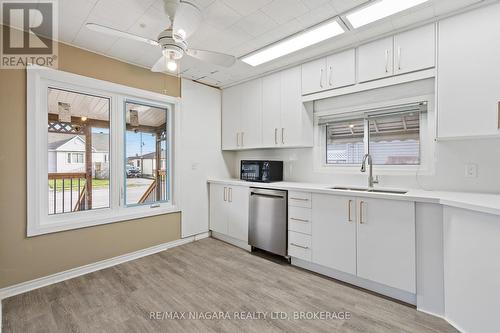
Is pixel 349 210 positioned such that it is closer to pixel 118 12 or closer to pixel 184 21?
pixel 184 21

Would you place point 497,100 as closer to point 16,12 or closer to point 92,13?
point 92,13

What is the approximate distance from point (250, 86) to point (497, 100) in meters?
2.78

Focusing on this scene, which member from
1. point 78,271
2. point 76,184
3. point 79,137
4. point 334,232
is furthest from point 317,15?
point 78,271

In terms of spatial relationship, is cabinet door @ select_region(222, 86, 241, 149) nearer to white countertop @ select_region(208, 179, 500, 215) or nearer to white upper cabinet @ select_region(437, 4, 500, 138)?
white countertop @ select_region(208, 179, 500, 215)

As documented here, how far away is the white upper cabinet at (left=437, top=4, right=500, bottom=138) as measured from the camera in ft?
5.98

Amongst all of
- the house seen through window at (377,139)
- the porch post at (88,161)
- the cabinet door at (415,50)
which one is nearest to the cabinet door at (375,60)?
the cabinet door at (415,50)

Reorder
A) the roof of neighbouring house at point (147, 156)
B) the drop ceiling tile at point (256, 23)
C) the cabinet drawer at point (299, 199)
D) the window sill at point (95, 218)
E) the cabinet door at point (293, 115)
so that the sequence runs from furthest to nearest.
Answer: the roof of neighbouring house at point (147, 156) → the cabinet door at point (293, 115) → the cabinet drawer at point (299, 199) → the window sill at point (95, 218) → the drop ceiling tile at point (256, 23)

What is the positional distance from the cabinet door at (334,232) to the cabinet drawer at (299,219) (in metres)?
0.06

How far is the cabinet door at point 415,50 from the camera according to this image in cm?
210

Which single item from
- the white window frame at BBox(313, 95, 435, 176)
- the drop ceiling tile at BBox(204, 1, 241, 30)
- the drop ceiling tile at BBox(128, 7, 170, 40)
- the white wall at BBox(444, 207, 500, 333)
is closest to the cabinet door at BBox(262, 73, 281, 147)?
the white window frame at BBox(313, 95, 435, 176)

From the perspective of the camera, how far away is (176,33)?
169 centimetres

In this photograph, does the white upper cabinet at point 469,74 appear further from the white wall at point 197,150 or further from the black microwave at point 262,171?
the white wall at point 197,150

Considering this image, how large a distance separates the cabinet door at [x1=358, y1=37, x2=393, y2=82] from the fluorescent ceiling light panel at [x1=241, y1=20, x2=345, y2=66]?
0.39m

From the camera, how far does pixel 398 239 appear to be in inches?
79.5
